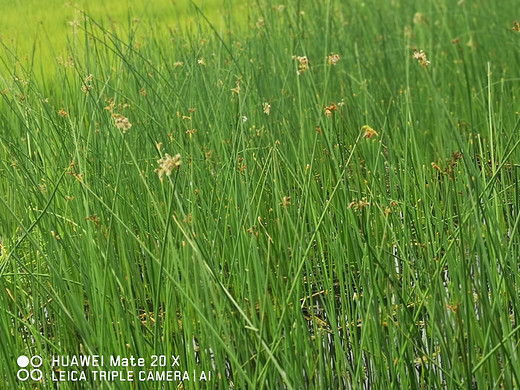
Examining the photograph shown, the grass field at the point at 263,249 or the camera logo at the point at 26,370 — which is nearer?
the grass field at the point at 263,249

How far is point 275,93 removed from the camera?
352cm

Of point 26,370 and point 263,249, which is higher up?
point 263,249

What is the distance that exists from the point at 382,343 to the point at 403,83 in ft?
7.67

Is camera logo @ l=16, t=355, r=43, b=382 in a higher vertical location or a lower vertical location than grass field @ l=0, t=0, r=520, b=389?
lower

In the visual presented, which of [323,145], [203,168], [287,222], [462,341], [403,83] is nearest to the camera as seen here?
[462,341]

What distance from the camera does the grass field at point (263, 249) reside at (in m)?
1.60

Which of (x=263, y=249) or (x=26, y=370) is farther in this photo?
(x=263, y=249)

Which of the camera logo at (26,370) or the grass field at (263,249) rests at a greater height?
the grass field at (263,249)

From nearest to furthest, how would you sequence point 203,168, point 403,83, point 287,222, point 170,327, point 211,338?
point 211,338
point 170,327
point 287,222
point 203,168
point 403,83

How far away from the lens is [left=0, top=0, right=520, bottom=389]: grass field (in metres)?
1.60

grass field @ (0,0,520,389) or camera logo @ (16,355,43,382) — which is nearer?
grass field @ (0,0,520,389)

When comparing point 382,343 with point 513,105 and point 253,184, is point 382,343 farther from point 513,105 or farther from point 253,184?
point 513,105

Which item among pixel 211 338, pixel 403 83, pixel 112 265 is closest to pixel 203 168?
pixel 112 265

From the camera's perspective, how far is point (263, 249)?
2238 millimetres
